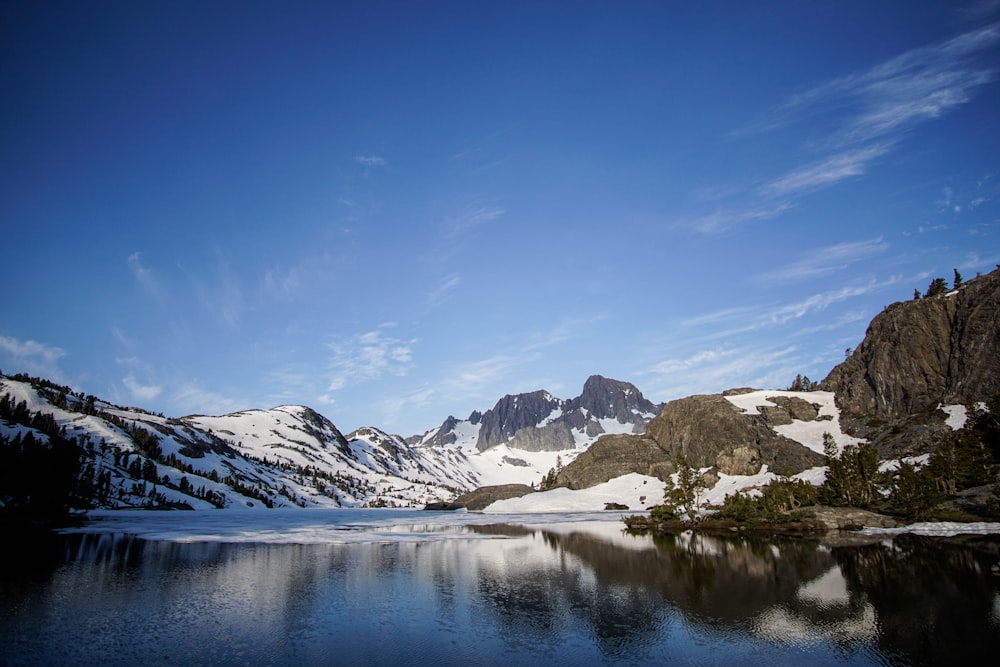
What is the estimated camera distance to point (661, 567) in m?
51.2

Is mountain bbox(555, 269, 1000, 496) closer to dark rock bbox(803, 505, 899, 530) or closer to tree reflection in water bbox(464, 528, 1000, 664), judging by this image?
dark rock bbox(803, 505, 899, 530)

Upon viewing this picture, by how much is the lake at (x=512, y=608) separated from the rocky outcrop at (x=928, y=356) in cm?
9923

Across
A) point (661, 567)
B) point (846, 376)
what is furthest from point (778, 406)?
point (661, 567)

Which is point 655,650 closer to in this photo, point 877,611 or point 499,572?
point 877,611

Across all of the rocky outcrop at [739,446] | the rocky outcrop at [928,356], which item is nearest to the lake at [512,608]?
the rocky outcrop at [928,356]

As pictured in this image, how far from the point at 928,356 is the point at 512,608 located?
174 metres

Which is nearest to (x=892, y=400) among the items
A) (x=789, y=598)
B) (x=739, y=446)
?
(x=739, y=446)

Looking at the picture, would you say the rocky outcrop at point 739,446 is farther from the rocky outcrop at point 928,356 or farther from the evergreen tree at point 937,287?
the evergreen tree at point 937,287

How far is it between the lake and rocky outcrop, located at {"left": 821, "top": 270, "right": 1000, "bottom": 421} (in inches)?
3907

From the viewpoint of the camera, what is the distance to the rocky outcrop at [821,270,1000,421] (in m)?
134

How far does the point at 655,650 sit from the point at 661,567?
1121 inches

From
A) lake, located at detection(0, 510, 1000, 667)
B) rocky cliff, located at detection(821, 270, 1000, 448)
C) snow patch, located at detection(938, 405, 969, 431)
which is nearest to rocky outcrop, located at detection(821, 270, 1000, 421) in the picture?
rocky cliff, located at detection(821, 270, 1000, 448)

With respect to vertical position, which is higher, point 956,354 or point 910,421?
point 956,354

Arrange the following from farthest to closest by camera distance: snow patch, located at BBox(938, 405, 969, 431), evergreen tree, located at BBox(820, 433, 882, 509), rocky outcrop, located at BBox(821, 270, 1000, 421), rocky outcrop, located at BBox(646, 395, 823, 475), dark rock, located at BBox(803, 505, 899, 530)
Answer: rocky outcrop, located at BBox(646, 395, 823, 475) < rocky outcrop, located at BBox(821, 270, 1000, 421) < snow patch, located at BBox(938, 405, 969, 431) < evergreen tree, located at BBox(820, 433, 882, 509) < dark rock, located at BBox(803, 505, 899, 530)
